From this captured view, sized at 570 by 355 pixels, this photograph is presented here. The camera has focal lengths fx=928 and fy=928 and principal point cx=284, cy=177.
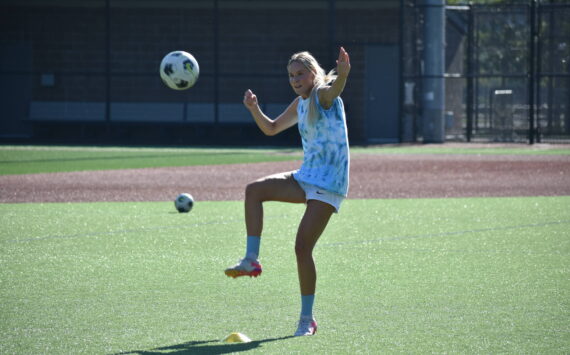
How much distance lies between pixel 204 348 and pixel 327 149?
5.09ft

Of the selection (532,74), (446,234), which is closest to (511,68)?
(532,74)

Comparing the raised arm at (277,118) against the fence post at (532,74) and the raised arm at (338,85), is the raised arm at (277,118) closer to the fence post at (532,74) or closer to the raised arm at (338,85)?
the raised arm at (338,85)

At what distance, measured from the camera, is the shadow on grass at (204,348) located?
5.69 metres

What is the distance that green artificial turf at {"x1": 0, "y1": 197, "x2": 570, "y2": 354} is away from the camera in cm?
603

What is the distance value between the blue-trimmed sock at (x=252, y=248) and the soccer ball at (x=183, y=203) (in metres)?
7.18

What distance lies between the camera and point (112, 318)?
21.9 feet

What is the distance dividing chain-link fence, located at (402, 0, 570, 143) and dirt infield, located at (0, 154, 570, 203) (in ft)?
23.4

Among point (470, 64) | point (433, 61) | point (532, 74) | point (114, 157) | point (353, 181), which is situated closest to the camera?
point (353, 181)

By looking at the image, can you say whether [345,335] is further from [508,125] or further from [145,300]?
[508,125]

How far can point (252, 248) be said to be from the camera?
609cm

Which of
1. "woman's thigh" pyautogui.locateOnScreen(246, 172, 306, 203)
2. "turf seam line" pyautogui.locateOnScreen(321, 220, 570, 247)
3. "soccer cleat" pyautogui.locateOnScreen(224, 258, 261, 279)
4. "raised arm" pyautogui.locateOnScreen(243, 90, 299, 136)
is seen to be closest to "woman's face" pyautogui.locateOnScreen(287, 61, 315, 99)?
"raised arm" pyautogui.locateOnScreen(243, 90, 299, 136)

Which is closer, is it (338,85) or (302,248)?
(338,85)

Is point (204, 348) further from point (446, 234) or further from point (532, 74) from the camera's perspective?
point (532, 74)

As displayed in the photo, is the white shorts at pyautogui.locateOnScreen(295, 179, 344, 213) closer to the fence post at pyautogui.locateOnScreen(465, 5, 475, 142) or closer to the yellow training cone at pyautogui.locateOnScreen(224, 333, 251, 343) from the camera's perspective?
the yellow training cone at pyautogui.locateOnScreen(224, 333, 251, 343)
